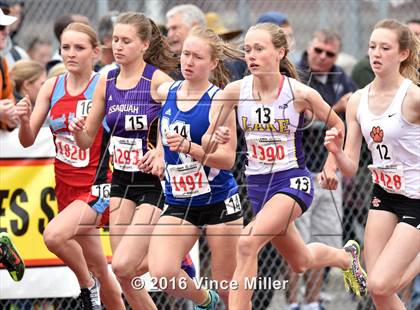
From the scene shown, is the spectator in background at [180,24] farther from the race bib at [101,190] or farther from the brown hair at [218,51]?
the race bib at [101,190]

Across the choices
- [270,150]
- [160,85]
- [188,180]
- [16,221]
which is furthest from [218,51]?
[16,221]

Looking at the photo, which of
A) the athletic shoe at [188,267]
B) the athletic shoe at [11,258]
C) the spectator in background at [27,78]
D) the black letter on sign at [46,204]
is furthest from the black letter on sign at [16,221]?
the athletic shoe at [188,267]

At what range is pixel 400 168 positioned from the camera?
7.43 meters

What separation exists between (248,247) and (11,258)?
2.11m

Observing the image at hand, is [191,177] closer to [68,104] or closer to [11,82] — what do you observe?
[68,104]

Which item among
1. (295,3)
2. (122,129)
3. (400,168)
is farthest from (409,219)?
(295,3)

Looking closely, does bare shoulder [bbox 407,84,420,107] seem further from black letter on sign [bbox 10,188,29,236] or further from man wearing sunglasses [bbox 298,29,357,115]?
black letter on sign [bbox 10,188,29,236]

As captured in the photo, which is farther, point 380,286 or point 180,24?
point 180,24

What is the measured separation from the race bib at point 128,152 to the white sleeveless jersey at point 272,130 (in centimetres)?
76

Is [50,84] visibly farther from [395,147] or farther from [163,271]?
[395,147]

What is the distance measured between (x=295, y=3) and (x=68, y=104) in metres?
5.14

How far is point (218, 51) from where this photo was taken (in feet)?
25.7

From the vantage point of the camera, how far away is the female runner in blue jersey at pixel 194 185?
7559mm

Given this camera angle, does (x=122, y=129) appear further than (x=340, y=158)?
Yes
